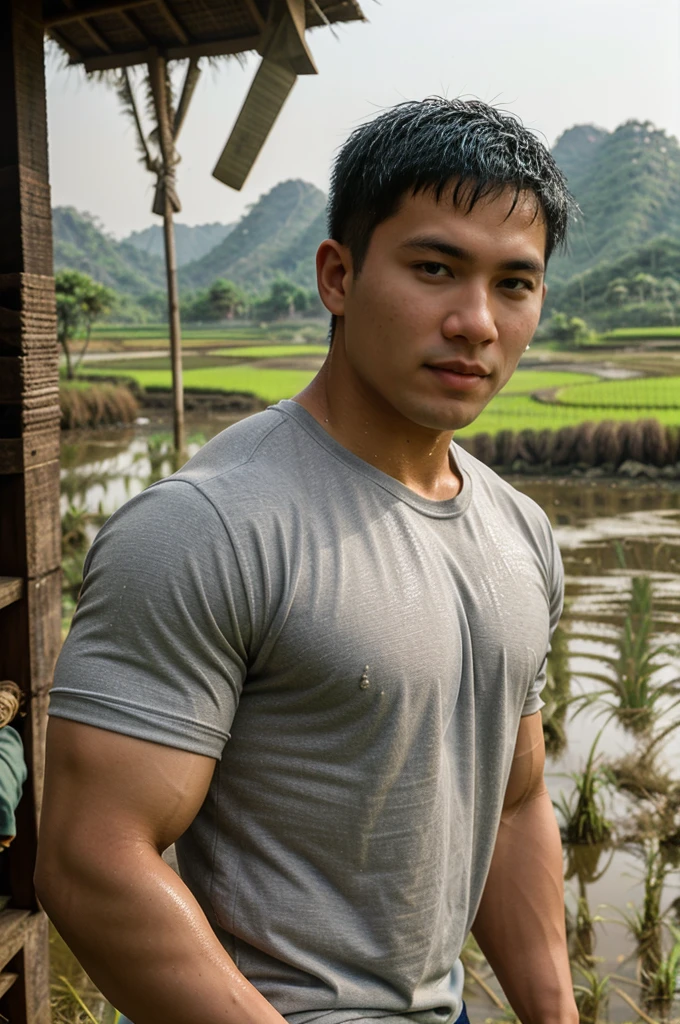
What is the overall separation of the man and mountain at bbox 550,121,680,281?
171 inches

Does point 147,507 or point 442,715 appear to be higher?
point 147,507

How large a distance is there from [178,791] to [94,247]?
5.73 meters

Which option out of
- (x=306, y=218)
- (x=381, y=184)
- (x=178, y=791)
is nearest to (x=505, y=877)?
(x=178, y=791)

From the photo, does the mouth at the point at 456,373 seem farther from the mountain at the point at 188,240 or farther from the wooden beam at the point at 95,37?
the mountain at the point at 188,240

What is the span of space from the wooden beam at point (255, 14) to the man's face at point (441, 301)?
1.06 metres

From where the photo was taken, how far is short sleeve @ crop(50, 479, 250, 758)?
0.78 metres

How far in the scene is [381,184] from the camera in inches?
36.8

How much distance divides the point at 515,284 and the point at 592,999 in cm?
196

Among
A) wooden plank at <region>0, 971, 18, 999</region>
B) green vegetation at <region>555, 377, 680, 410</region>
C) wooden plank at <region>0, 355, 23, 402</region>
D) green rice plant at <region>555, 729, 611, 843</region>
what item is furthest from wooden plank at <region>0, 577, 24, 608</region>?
green vegetation at <region>555, 377, 680, 410</region>

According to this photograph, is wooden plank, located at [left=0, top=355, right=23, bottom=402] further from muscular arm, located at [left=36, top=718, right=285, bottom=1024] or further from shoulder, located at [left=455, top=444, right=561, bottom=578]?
muscular arm, located at [left=36, top=718, right=285, bottom=1024]

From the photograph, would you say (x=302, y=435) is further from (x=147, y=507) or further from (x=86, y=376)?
(x=86, y=376)

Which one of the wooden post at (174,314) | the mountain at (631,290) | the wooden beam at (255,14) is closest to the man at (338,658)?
the wooden beam at (255,14)

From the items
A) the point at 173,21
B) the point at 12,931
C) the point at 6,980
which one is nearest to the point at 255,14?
the point at 173,21

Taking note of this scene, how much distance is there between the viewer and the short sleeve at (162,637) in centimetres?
78
